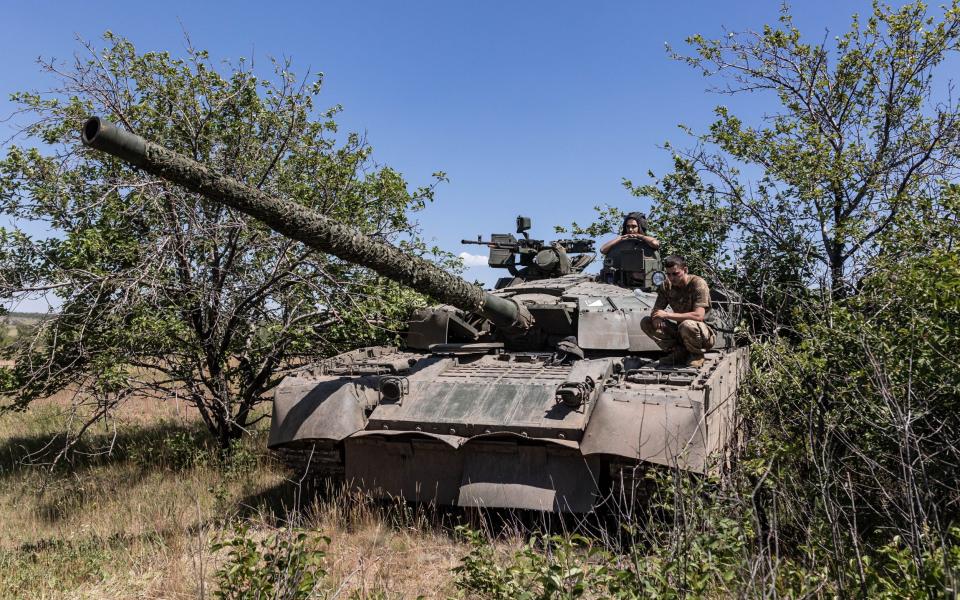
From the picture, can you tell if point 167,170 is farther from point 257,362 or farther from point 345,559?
point 257,362

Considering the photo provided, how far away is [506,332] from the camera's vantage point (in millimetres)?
8047

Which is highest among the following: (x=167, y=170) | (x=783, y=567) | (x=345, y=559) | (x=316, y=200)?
(x=316, y=200)

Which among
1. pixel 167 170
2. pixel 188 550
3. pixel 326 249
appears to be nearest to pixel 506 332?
pixel 326 249

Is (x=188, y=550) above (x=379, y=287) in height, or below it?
below

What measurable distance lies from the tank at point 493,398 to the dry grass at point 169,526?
0.48 meters

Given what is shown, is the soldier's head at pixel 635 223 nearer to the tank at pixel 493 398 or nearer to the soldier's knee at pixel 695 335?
the tank at pixel 493 398

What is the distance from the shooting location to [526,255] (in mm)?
10398

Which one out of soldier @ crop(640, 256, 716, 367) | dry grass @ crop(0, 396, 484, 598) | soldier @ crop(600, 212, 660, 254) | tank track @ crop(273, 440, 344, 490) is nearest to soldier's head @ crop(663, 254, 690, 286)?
soldier @ crop(640, 256, 716, 367)

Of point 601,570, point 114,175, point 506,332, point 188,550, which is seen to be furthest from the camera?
point 114,175

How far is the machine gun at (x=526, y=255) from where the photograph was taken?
1016cm

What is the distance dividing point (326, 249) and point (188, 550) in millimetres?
2945

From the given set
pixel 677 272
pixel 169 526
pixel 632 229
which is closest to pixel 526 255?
pixel 632 229

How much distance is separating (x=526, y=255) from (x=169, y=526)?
18.9 ft

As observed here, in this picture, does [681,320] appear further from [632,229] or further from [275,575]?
[275,575]
